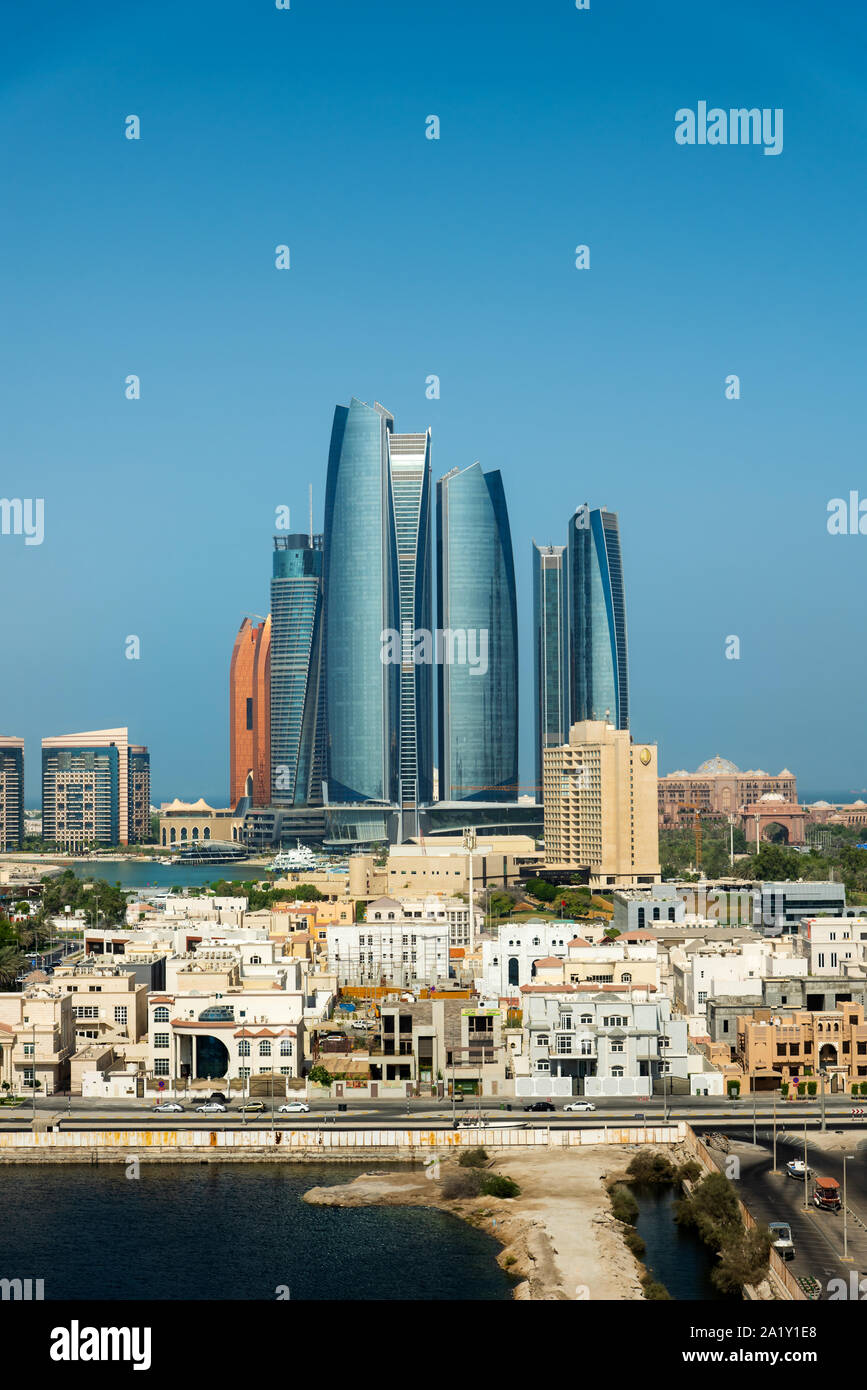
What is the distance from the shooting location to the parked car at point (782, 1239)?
512 inches

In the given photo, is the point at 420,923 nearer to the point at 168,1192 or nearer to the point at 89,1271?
the point at 168,1192

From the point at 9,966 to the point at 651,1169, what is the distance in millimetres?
14231

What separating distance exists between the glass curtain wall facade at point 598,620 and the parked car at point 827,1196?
6130cm

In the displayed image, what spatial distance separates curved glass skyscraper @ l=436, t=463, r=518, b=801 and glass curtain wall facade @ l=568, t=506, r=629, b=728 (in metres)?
3.95

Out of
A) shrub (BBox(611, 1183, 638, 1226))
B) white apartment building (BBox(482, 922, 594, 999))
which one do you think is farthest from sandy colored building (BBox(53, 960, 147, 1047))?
shrub (BBox(611, 1183, 638, 1226))

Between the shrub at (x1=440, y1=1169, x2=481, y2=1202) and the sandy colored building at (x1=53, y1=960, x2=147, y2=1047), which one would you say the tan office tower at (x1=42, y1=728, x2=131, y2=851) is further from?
the shrub at (x1=440, y1=1169, x2=481, y2=1202)

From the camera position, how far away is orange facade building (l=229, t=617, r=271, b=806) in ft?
325

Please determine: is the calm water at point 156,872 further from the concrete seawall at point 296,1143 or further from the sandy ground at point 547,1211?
the sandy ground at point 547,1211

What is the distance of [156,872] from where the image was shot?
7138 cm

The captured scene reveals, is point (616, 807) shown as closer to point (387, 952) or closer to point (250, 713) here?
point (387, 952)

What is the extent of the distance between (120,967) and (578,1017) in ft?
24.2

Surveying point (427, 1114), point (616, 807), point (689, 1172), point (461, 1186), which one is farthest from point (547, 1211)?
point (616, 807)

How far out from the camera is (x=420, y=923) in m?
30.7
